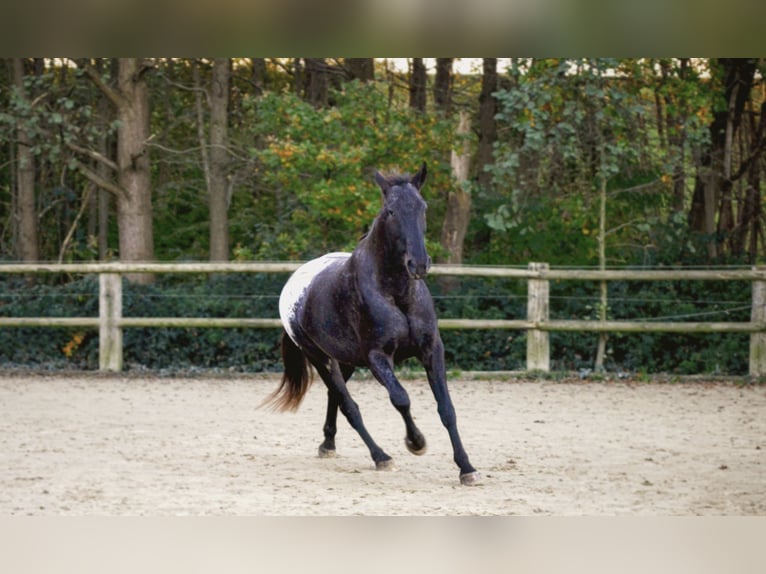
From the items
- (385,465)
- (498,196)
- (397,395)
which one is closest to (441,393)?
(397,395)

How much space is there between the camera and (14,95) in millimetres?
12250

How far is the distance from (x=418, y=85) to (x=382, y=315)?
35.6 ft

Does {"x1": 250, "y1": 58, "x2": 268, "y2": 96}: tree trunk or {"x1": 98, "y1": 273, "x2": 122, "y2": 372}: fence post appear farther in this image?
{"x1": 250, "y1": 58, "x2": 268, "y2": 96}: tree trunk

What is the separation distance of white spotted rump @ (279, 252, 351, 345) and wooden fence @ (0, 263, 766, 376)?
3681 mm

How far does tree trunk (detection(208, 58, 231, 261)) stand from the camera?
14.7 metres

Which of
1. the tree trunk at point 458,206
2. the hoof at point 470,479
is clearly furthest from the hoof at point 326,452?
the tree trunk at point 458,206

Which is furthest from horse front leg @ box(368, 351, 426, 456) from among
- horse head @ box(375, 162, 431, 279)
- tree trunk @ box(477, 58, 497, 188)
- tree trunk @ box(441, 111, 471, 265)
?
tree trunk @ box(477, 58, 497, 188)

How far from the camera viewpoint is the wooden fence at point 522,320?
9.99 metres

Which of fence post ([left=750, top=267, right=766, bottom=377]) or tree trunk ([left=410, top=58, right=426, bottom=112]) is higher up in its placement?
A: tree trunk ([left=410, top=58, right=426, bottom=112])

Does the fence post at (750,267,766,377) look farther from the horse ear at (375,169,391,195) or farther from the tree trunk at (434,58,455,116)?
the tree trunk at (434,58,455,116)

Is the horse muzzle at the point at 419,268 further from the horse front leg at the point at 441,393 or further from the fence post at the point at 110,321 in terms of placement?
Answer: the fence post at the point at 110,321

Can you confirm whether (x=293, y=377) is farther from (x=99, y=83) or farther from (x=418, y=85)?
(x=418, y=85)

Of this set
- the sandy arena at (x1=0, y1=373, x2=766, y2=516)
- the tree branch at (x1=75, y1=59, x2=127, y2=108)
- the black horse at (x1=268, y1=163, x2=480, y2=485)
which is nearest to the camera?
the sandy arena at (x1=0, y1=373, x2=766, y2=516)
